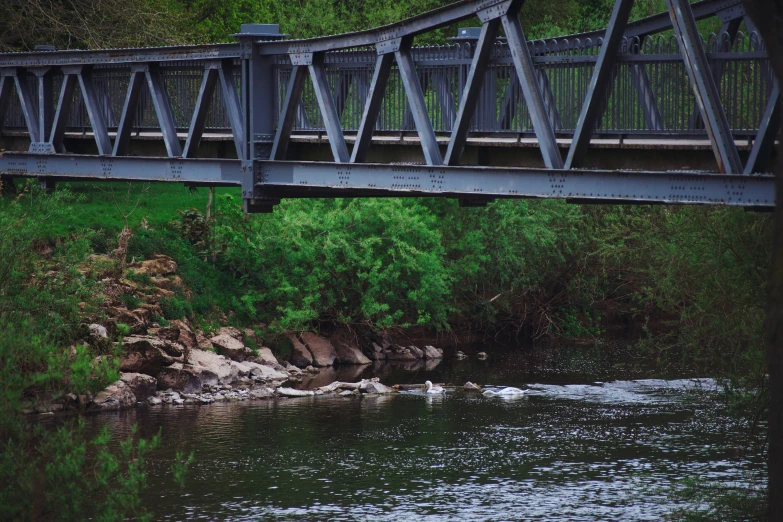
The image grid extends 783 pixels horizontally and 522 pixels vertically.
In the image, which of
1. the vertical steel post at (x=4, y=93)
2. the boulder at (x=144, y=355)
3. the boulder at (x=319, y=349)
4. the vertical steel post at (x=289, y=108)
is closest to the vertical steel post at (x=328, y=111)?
the vertical steel post at (x=289, y=108)

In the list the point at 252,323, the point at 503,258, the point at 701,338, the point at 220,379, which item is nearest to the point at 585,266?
the point at 503,258

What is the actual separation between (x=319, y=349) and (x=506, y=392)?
297 inches

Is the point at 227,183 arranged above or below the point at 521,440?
above

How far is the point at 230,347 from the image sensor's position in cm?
3131

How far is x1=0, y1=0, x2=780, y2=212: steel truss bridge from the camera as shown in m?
13.2

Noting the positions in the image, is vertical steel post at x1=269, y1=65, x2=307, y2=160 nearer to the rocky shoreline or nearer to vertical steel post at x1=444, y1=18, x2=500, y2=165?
vertical steel post at x1=444, y1=18, x2=500, y2=165

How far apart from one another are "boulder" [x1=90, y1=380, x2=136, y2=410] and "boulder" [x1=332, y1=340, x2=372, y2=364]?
8608 mm

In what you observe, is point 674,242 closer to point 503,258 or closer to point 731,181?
point 731,181

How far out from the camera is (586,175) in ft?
44.6

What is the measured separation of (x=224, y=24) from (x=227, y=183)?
31.0 meters

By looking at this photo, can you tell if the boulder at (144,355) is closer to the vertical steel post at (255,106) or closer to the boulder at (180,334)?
the boulder at (180,334)

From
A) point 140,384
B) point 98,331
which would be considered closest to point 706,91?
point 98,331

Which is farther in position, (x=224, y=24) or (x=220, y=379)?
(x=224, y=24)

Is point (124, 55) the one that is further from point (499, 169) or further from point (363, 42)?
point (499, 169)
